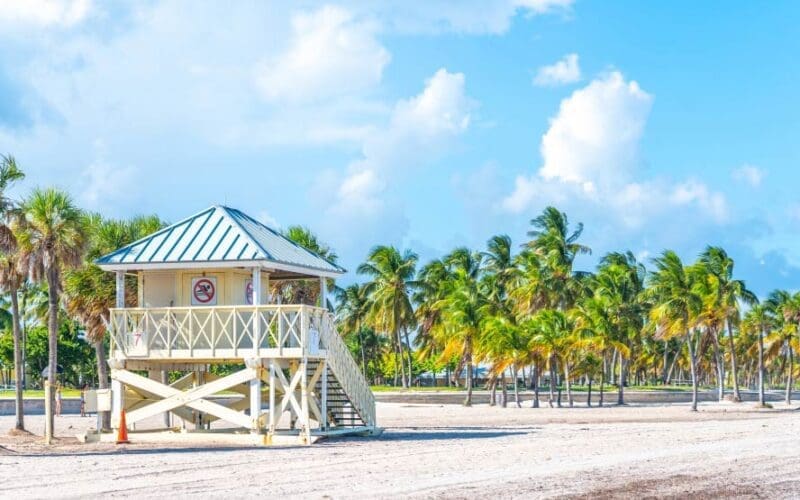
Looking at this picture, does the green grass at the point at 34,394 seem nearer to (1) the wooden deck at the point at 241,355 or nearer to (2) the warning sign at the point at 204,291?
(1) the wooden deck at the point at 241,355

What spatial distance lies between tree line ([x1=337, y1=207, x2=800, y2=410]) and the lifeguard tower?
27210 mm

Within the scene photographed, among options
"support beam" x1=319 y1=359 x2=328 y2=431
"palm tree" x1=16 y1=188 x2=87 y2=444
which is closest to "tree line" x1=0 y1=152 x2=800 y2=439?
"palm tree" x1=16 y1=188 x2=87 y2=444

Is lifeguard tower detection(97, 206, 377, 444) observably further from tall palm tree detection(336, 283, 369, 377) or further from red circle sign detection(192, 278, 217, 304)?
tall palm tree detection(336, 283, 369, 377)

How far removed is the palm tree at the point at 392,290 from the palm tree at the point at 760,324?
22.4 m

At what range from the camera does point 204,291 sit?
27281mm

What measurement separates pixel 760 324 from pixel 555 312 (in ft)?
52.8

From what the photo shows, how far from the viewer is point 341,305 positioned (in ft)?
283

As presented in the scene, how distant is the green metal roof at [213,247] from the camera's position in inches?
1038

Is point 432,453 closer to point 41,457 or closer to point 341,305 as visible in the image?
point 41,457

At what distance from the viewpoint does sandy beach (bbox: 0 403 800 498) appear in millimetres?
15703

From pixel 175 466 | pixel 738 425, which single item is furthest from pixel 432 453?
pixel 738 425

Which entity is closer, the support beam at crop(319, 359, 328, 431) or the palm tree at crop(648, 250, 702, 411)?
the support beam at crop(319, 359, 328, 431)

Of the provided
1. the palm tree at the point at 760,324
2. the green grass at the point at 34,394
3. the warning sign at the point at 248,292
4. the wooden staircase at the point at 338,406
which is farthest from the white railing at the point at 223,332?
the palm tree at the point at 760,324

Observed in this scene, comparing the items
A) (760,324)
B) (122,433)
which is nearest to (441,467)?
(122,433)
